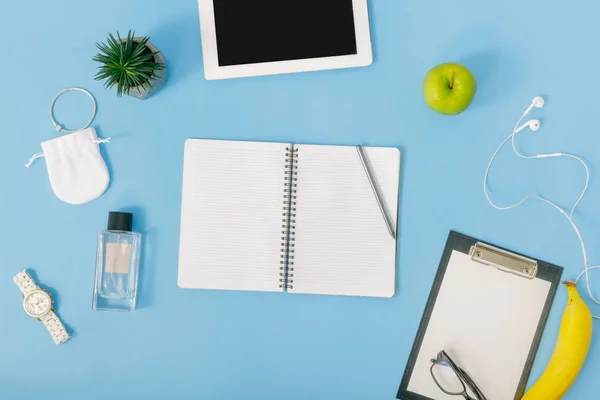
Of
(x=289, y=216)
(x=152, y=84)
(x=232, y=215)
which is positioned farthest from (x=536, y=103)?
(x=152, y=84)

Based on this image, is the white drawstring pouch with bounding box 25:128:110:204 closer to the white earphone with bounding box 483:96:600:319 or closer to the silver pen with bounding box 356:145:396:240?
the silver pen with bounding box 356:145:396:240

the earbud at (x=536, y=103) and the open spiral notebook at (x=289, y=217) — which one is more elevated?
the earbud at (x=536, y=103)

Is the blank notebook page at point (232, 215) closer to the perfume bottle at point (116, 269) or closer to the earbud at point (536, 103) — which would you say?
the perfume bottle at point (116, 269)

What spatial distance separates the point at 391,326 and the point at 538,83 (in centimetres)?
59

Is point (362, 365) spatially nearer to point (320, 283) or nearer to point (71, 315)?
point (320, 283)

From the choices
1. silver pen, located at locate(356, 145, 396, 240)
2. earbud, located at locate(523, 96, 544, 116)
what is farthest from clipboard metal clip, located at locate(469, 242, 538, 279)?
earbud, located at locate(523, 96, 544, 116)

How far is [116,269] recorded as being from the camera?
104 centimetres

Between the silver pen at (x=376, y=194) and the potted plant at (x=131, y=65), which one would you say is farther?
the silver pen at (x=376, y=194)

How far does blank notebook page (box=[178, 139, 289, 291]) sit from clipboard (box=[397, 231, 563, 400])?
0.33 meters

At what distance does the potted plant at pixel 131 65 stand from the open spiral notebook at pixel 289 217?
0.15 m

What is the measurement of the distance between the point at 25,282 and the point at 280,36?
2.36ft

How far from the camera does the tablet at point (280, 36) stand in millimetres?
1062

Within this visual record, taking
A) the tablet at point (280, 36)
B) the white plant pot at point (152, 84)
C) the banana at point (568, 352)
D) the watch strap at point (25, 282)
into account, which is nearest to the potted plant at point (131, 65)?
the white plant pot at point (152, 84)

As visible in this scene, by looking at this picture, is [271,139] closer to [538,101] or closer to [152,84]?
[152,84]
